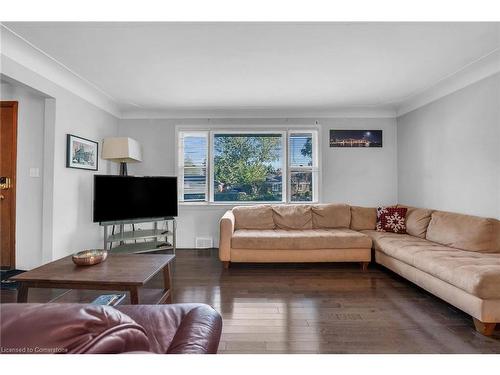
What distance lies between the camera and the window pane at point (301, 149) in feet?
14.4

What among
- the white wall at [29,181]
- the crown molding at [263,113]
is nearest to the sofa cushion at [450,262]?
the crown molding at [263,113]

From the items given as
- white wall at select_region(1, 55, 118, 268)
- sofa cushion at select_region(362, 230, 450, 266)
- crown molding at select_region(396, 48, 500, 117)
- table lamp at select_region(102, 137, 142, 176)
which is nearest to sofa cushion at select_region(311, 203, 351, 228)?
sofa cushion at select_region(362, 230, 450, 266)

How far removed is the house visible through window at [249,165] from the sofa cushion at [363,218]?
2.47 feet

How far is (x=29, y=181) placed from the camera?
2.98 m

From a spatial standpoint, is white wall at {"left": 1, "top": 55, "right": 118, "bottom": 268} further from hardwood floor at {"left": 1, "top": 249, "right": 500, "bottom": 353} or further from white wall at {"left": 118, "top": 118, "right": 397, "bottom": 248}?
white wall at {"left": 118, "top": 118, "right": 397, "bottom": 248}

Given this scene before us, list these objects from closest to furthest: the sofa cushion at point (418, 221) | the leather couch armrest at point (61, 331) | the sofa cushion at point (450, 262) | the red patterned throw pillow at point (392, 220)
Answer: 1. the leather couch armrest at point (61, 331)
2. the sofa cushion at point (450, 262)
3. the sofa cushion at point (418, 221)
4. the red patterned throw pillow at point (392, 220)

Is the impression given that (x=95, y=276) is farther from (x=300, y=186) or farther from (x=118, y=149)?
(x=300, y=186)

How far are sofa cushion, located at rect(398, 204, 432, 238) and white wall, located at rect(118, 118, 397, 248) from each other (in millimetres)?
829

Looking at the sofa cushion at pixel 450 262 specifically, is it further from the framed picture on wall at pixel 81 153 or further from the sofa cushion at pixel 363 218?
the framed picture on wall at pixel 81 153

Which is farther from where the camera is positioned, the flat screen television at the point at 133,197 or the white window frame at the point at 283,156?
the white window frame at the point at 283,156

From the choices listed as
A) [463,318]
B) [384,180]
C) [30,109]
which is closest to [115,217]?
[30,109]

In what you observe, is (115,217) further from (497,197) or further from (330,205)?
(497,197)
